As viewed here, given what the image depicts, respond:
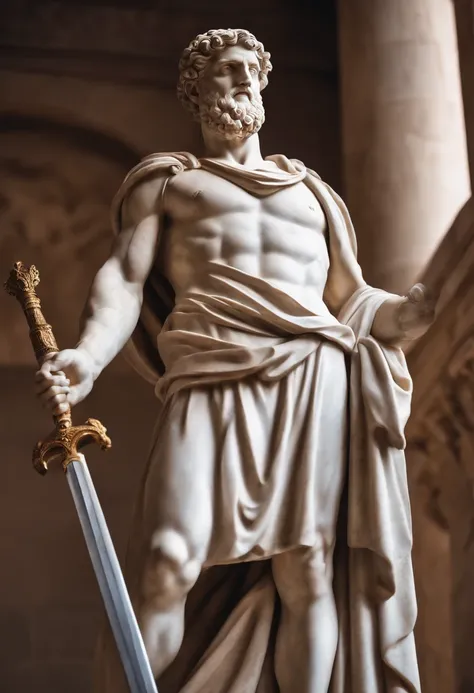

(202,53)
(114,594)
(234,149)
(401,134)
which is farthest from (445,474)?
(114,594)

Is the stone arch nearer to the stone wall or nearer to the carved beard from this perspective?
the stone wall

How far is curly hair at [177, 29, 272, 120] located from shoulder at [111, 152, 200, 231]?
0.17 m

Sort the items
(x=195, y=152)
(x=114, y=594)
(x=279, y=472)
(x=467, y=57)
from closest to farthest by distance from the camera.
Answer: (x=114, y=594) → (x=279, y=472) → (x=467, y=57) → (x=195, y=152)

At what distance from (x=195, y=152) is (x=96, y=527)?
349cm

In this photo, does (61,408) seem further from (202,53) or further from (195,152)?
(195,152)

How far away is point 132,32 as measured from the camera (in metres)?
6.83

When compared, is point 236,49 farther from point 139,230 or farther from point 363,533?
point 363,533

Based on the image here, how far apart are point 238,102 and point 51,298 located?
266cm

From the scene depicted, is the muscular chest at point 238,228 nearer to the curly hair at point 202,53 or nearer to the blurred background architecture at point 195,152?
the curly hair at point 202,53

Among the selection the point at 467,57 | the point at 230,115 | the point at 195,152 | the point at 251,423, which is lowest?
the point at 251,423

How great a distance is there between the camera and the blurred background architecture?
207 inches

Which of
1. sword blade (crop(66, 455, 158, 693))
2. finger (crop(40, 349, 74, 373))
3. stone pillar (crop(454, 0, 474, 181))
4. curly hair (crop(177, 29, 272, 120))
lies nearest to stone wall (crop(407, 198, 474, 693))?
stone pillar (crop(454, 0, 474, 181))

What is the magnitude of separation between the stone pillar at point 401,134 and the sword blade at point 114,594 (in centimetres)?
235

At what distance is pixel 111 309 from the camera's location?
396 centimetres
